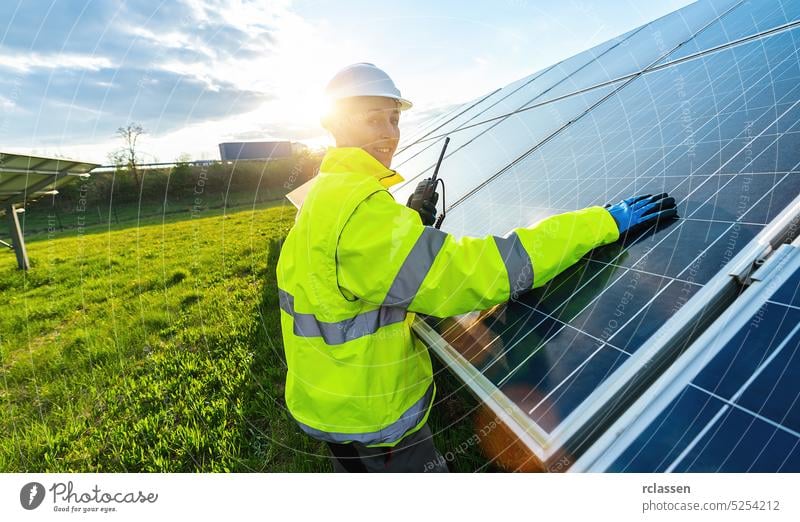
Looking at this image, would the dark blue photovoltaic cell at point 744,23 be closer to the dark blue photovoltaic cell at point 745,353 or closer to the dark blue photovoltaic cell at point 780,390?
the dark blue photovoltaic cell at point 745,353

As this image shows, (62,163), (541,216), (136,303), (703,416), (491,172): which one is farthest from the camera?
(62,163)

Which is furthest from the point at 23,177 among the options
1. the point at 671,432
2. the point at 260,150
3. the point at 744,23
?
the point at 744,23

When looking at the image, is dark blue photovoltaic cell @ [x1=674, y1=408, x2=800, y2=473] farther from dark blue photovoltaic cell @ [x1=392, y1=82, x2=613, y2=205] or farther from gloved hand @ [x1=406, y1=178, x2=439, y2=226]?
dark blue photovoltaic cell @ [x1=392, y1=82, x2=613, y2=205]

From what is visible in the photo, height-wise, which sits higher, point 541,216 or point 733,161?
point 733,161

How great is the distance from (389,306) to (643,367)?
102 centimetres

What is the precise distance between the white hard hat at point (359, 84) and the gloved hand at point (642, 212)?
1.22 metres

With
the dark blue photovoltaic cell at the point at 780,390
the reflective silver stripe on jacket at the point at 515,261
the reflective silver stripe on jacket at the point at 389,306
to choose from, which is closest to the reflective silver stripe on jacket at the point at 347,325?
the reflective silver stripe on jacket at the point at 389,306

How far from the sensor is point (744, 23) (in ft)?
11.8

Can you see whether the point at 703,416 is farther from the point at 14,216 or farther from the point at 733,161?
the point at 14,216
